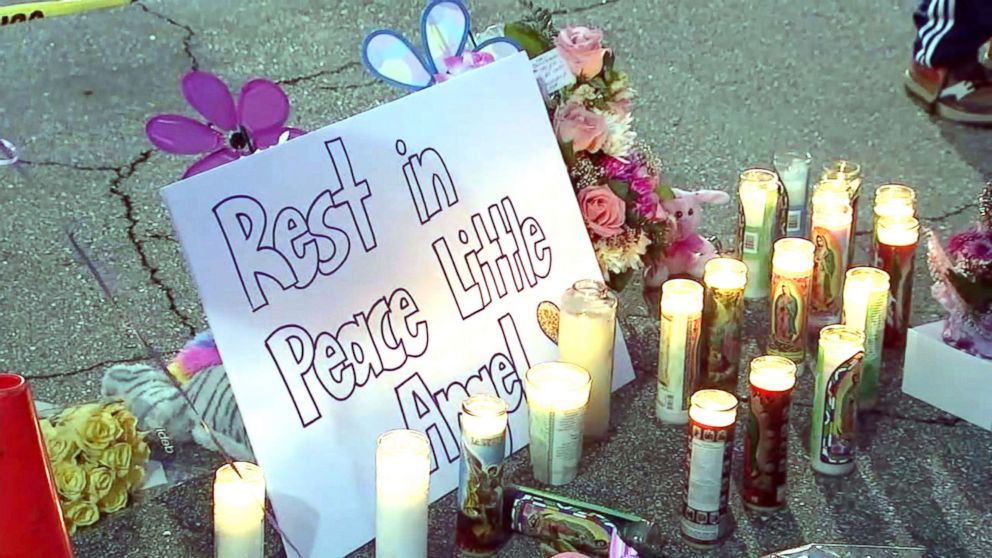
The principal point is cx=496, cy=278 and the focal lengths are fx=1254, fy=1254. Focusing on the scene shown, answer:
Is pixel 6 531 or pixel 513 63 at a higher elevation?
pixel 513 63

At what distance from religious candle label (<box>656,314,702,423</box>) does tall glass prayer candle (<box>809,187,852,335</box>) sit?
0.82ft

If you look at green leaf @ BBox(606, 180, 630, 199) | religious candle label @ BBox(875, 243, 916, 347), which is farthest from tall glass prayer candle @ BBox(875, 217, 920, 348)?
green leaf @ BBox(606, 180, 630, 199)

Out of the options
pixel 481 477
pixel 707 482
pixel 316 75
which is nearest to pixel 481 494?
pixel 481 477

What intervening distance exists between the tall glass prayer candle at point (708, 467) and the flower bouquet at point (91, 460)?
2.11 feet

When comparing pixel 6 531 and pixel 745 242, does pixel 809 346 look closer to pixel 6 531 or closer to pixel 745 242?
pixel 745 242

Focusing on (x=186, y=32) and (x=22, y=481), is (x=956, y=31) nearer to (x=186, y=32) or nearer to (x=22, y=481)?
(x=186, y=32)

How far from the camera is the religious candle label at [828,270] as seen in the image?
1748mm

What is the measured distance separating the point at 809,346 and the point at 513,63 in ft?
1.95

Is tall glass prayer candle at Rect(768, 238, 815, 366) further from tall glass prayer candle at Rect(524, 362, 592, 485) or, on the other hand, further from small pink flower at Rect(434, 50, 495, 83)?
small pink flower at Rect(434, 50, 495, 83)

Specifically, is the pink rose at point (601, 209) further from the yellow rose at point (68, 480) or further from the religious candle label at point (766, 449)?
the yellow rose at point (68, 480)

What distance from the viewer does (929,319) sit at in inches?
72.9

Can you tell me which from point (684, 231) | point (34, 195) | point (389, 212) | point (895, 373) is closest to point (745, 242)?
point (684, 231)

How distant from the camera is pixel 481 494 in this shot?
1.36 m

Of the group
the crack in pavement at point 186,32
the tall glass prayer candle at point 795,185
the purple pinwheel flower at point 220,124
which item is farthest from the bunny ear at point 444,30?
the crack in pavement at point 186,32
